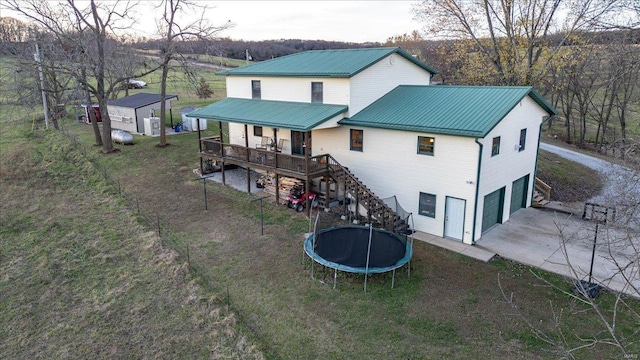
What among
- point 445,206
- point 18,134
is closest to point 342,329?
point 445,206

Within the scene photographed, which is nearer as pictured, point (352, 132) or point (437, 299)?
point (437, 299)

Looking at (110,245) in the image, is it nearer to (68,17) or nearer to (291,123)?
(291,123)

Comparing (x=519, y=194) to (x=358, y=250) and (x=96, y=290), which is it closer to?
(x=358, y=250)

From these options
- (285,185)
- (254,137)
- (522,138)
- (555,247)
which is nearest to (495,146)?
(522,138)

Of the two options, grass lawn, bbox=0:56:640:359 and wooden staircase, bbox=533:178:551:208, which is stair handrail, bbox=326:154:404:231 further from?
wooden staircase, bbox=533:178:551:208

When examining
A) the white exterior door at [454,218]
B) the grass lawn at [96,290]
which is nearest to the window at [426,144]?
the white exterior door at [454,218]

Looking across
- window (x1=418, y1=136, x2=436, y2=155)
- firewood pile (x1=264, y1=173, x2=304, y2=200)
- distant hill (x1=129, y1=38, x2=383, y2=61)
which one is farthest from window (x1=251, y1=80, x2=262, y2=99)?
distant hill (x1=129, y1=38, x2=383, y2=61)
